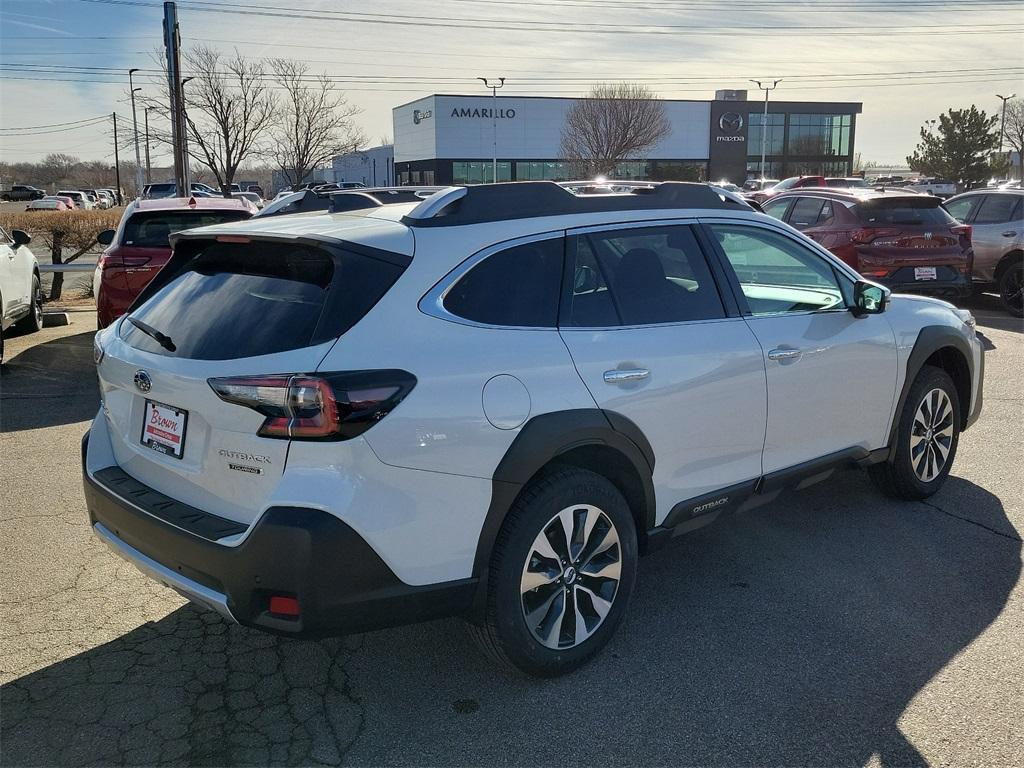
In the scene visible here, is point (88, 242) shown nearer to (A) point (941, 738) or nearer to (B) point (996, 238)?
(B) point (996, 238)

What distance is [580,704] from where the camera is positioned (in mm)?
3199

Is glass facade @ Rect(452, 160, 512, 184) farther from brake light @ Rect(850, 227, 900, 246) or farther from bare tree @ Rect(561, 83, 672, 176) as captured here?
brake light @ Rect(850, 227, 900, 246)

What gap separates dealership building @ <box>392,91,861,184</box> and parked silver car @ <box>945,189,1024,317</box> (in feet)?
184

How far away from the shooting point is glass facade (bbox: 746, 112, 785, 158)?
77688 mm

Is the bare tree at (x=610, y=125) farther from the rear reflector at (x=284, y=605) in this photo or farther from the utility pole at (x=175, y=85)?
the rear reflector at (x=284, y=605)

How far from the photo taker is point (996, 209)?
13039 mm

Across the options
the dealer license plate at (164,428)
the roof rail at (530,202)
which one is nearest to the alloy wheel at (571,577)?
the roof rail at (530,202)

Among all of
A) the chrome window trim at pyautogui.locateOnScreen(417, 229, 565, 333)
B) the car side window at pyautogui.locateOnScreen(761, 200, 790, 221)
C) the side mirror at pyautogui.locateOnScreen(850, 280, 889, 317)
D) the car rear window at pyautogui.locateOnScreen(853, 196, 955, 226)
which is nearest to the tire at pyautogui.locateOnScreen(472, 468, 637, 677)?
the chrome window trim at pyautogui.locateOnScreen(417, 229, 565, 333)

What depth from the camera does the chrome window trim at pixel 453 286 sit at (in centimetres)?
299

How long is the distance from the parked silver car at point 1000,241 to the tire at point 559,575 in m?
11.4

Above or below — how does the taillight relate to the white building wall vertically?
below

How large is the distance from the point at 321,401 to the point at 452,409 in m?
0.42

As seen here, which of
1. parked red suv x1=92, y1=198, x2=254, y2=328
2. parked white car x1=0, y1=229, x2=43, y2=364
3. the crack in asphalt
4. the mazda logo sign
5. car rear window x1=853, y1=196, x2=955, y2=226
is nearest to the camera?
the crack in asphalt

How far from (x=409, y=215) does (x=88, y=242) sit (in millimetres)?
17337
